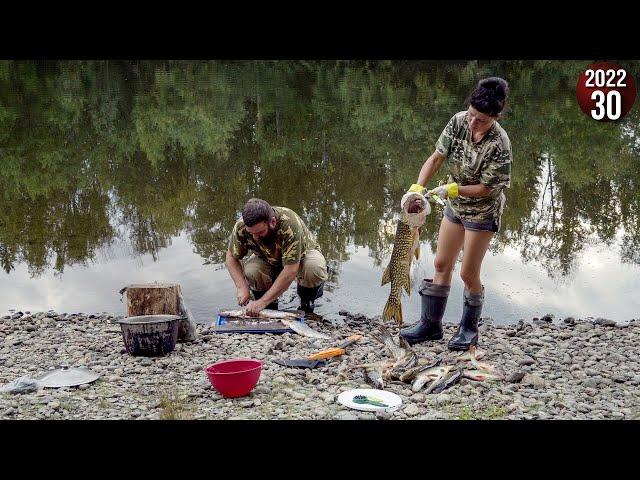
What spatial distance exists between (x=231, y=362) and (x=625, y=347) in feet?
11.1

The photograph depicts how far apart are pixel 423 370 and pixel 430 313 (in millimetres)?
882

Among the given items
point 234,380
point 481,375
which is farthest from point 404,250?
point 234,380

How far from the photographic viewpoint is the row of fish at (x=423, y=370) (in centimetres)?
486

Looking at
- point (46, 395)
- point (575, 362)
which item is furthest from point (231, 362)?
point (575, 362)

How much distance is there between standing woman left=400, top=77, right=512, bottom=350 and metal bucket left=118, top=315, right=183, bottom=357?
2142mm

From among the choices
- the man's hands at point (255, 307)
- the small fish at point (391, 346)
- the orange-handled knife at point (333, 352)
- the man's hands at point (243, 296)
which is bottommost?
the orange-handled knife at point (333, 352)

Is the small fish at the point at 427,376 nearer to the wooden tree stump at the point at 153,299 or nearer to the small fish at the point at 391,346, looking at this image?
the small fish at the point at 391,346

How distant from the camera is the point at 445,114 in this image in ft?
62.5

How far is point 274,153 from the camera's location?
52.3 ft

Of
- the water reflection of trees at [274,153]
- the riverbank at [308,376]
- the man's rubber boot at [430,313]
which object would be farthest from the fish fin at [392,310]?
the water reflection of trees at [274,153]

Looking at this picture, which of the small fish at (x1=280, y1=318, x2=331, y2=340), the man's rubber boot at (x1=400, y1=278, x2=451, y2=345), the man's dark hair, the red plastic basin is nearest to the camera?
the red plastic basin

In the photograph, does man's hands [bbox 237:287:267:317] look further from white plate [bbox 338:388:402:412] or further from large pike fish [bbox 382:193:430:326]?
white plate [bbox 338:388:402:412]

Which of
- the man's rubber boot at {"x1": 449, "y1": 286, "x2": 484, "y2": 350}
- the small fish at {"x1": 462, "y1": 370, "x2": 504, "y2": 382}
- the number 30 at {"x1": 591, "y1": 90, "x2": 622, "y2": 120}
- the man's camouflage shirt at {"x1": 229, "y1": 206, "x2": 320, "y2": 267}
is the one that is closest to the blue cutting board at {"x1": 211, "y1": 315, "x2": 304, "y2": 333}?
the man's camouflage shirt at {"x1": 229, "y1": 206, "x2": 320, "y2": 267}

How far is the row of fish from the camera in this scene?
4.86m
